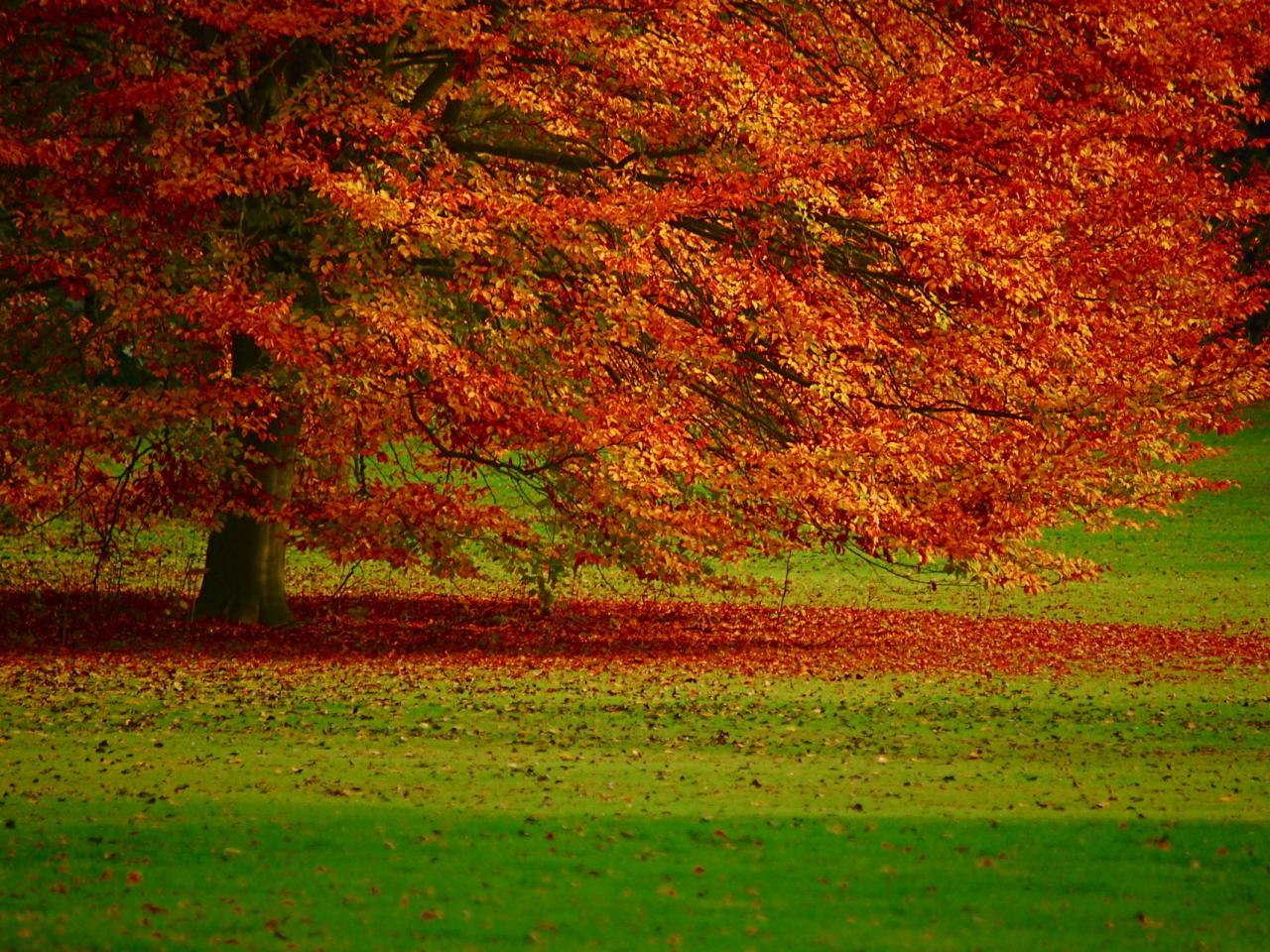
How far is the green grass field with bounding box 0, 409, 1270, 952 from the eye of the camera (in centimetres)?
722

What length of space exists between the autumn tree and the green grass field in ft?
6.17

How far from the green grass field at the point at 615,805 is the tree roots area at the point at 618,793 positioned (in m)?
0.03

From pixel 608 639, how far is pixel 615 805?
898 cm

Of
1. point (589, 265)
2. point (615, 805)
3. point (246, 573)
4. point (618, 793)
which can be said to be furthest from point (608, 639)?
point (615, 805)

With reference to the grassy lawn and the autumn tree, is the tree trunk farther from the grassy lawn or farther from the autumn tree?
the grassy lawn

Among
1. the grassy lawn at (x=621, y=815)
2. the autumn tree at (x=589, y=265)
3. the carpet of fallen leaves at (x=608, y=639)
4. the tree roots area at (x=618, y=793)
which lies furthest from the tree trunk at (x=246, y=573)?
the grassy lawn at (x=621, y=815)

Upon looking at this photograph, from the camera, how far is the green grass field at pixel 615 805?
23.7 ft

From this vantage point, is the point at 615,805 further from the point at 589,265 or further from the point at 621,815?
the point at 589,265

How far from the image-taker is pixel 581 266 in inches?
664

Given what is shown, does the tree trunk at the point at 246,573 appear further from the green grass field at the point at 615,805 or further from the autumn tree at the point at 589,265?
the green grass field at the point at 615,805

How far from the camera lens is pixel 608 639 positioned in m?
18.6

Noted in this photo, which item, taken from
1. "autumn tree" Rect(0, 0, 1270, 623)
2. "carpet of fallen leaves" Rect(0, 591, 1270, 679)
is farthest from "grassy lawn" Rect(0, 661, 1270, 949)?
"autumn tree" Rect(0, 0, 1270, 623)

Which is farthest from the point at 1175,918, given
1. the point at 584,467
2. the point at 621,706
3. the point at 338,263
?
the point at 338,263

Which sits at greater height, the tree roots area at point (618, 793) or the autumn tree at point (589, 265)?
the autumn tree at point (589, 265)
